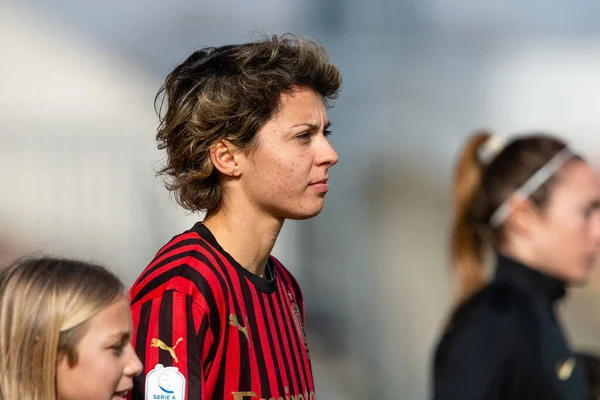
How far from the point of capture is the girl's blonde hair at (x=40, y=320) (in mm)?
2002

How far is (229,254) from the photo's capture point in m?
2.58

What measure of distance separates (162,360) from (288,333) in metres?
0.47

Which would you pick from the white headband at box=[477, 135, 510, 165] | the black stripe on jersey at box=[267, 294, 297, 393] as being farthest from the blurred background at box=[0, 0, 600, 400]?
the white headband at box=[477, 135, 510, 165]

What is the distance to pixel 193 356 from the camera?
90.8 inches

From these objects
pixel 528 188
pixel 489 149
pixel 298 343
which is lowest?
pixel 298 343

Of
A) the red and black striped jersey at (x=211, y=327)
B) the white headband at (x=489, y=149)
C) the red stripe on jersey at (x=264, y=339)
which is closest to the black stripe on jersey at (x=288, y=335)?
the red and black striped jersey at (x=211, y=327)

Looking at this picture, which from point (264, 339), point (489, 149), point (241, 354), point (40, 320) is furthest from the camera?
point (489, 149)

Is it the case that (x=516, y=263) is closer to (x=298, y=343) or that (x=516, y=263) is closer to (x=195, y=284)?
(x=298, y=343)

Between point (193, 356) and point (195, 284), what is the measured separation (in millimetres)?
174

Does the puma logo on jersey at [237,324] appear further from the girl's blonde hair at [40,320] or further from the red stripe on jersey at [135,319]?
the girl's blonde hair at [40,320]

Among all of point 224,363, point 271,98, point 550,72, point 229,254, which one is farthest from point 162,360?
point 550,72

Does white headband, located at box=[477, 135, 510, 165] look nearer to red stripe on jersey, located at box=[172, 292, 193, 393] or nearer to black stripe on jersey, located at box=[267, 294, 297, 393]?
black stripe on jersey, located at box=[267, 294, 297, 393]

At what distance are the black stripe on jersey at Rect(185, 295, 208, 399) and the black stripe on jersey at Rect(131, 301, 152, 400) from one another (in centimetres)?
10

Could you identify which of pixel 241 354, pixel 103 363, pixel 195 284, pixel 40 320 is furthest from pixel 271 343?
pixel 40 320
